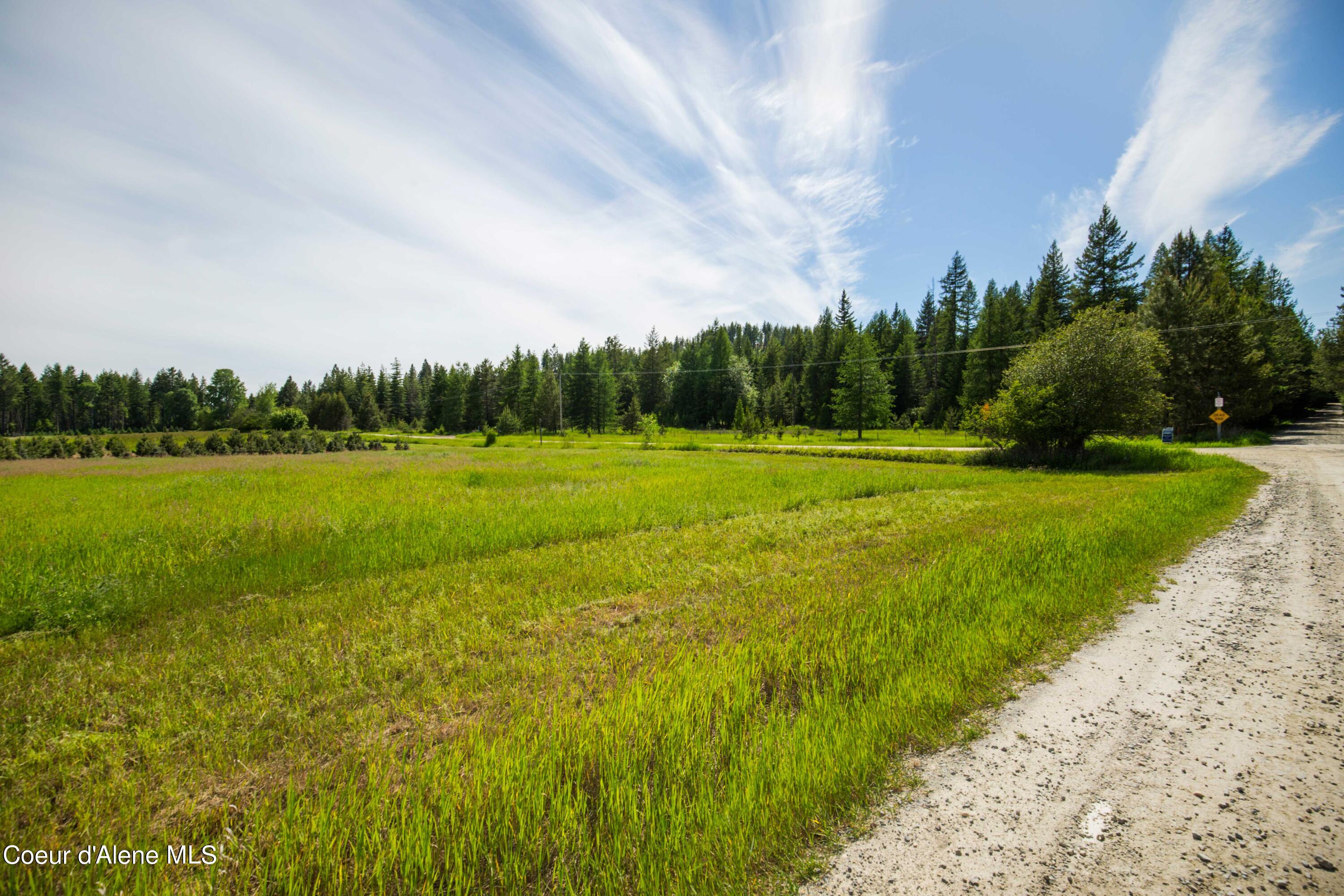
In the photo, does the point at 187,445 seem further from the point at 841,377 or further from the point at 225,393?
the point at 225,393

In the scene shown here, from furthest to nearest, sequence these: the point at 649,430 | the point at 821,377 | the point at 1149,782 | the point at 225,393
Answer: the point at 225,393
the point at 821,377
the point at 649,430
the point at 1149,782

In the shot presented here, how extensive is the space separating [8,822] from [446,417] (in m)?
110

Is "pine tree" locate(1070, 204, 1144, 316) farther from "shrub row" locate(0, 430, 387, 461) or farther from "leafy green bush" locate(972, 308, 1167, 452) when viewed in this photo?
"shrub row" locate(0, 430, 387, 461)

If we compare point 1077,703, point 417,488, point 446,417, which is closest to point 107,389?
point 446,417

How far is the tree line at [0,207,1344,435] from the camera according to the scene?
39062 mm

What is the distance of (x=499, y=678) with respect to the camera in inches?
183

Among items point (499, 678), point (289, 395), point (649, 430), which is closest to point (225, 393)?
point (289, 395)

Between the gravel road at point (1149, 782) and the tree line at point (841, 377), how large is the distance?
1028 inches

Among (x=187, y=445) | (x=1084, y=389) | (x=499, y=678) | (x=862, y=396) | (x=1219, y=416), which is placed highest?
(x=862, y=396)

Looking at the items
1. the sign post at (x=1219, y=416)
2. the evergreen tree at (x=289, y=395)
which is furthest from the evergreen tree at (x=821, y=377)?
the evergreen tree at (x=289, y=395)

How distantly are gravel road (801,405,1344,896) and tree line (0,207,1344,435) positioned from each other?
26111 millimetres

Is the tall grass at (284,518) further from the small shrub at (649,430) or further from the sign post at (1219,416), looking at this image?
the small shrub at (649,430)

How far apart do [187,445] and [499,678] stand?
147ft

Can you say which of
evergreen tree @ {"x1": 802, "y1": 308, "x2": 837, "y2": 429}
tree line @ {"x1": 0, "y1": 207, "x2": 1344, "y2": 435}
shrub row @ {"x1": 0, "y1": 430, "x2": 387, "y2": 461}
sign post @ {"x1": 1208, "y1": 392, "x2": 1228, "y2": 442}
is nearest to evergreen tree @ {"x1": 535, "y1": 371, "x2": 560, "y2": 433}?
tree line @ {"x1": 0, "y1": 207, "x2": 1344, "y2": 435}
